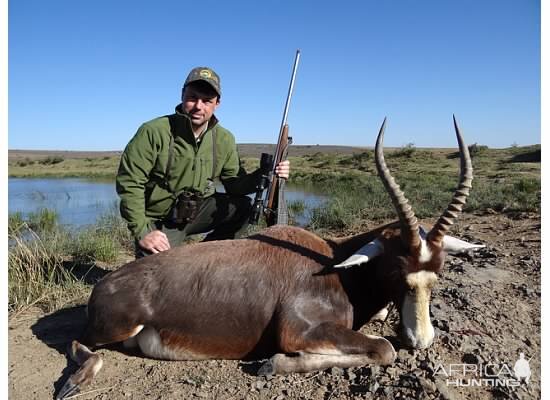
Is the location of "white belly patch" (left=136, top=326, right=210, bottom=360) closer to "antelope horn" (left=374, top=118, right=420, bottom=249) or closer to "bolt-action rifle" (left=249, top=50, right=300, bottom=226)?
"antelope horn" (left=374, top=118, right=420, bottom=249)

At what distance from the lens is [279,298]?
3641 mm

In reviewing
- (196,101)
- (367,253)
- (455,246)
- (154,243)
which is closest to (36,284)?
(154,243)

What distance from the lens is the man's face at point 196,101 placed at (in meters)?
5.39

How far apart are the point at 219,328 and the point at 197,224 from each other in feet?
8.44

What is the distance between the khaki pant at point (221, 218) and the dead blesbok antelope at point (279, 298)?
2.04m

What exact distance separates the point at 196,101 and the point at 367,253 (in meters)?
3.05

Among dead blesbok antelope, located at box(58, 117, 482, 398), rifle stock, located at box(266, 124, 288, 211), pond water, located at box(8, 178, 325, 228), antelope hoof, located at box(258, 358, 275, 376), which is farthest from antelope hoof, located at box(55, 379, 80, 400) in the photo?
pond water, located at box(8, 178, 325, 228)

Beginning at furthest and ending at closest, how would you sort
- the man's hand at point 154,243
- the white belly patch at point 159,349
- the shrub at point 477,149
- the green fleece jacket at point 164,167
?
1. the shrub at point 477,149
2. the green fleece jacket at point 164,167
3. the man's hand at point 154,243
4. the white belly patch at point 159,349

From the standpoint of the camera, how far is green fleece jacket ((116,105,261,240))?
16.5 ft

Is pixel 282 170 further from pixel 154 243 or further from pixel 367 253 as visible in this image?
pixel 367 253

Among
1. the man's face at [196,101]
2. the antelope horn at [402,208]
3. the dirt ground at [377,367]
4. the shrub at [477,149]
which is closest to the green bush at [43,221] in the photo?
the dirt ground at [377,367]

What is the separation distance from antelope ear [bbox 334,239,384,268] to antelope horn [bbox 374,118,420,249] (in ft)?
0.87

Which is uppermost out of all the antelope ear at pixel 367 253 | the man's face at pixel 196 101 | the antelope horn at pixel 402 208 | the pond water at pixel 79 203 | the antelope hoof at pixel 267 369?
the man's face at pixel 196 101

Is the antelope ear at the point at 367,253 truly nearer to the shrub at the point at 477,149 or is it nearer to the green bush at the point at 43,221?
the green bush at the point at 43,221
